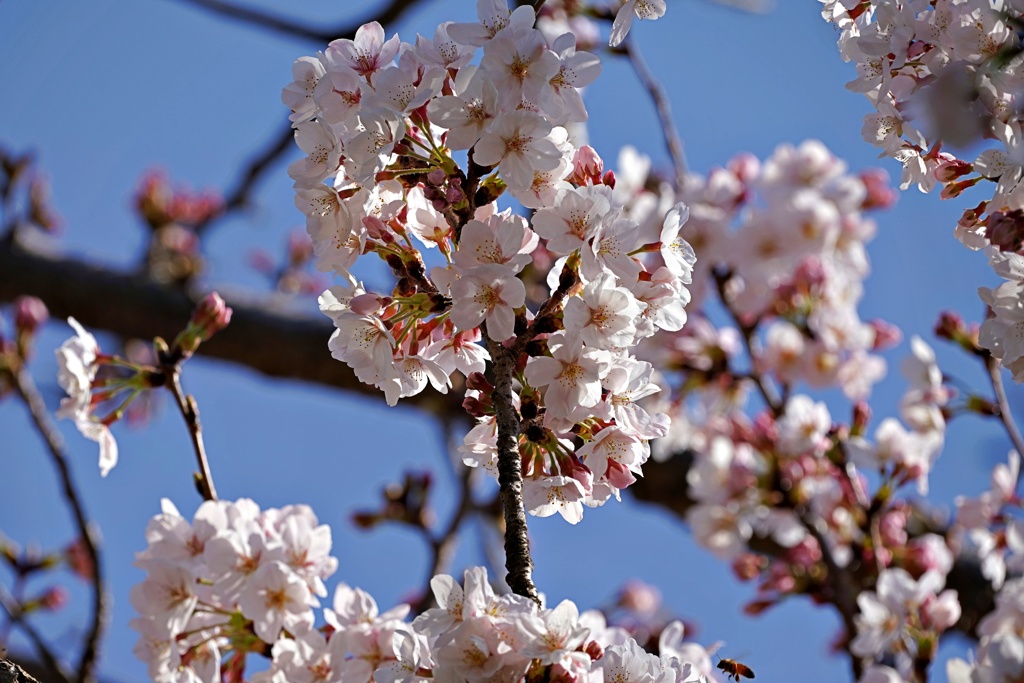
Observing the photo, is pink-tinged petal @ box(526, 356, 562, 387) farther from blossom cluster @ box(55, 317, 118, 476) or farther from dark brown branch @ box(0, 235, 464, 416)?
dark brown branch @ box(0, 235, 464, 416)

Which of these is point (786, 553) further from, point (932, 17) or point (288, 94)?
point (288, 94)

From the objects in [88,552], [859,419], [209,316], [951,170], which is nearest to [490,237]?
[951,170]

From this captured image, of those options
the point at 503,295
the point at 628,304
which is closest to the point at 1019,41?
the point at 628,304

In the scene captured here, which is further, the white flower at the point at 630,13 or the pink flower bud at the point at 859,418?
the pink flower bud at the point at 859,418

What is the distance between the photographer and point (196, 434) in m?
1.50

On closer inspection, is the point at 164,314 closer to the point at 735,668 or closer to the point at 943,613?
the point at 943,613

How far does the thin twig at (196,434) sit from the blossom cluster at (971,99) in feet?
3.52

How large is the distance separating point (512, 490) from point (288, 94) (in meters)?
0.55

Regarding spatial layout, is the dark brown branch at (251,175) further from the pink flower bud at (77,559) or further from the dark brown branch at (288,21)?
the pink flower bud at (77,559)

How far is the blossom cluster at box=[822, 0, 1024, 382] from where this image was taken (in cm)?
105

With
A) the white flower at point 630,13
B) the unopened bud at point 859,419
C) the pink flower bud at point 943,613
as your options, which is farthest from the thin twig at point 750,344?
the white flower at point 630,13

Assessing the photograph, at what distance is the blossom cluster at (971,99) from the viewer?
3.44 ft

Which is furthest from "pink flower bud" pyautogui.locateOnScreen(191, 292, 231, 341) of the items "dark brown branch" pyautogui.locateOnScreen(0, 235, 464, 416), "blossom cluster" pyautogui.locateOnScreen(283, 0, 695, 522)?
"dark brown branch" pyautogui.locateOnScreen(0, 235, 464, 416)

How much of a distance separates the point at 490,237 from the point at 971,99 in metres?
0.50
